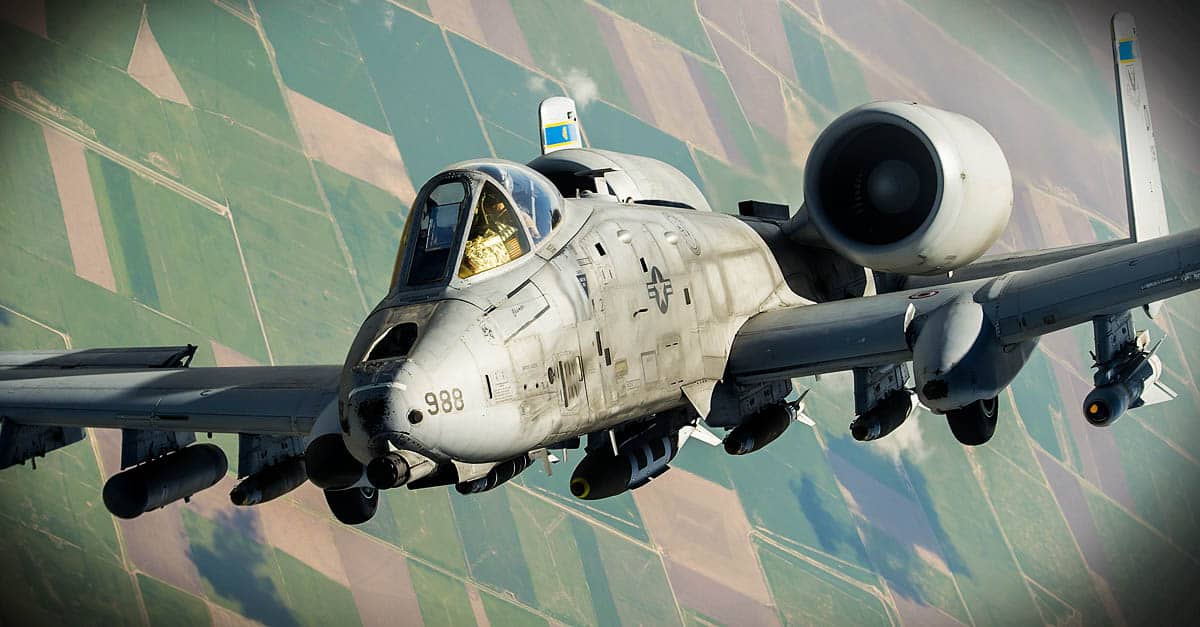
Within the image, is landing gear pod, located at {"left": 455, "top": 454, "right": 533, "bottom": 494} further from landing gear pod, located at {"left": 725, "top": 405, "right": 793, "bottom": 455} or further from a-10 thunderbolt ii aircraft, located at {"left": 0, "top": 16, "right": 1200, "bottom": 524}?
landing gear pod, located at {"left": 725, "top": 405, "right": 793, "bottom": 455}

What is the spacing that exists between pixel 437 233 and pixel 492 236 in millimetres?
374

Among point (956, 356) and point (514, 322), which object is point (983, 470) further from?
point (514, 322)

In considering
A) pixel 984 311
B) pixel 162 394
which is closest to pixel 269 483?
pixel 162 394

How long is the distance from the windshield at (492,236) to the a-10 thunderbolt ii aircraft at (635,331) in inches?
0.7

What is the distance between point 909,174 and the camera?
10906 millimetres

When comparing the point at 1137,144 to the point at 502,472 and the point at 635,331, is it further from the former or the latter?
the point at 502,472

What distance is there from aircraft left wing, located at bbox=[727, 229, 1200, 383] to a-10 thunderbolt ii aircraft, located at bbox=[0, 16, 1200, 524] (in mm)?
20

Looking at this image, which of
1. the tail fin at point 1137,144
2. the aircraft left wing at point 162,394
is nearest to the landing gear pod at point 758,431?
the aircraft left wing at point 162,394

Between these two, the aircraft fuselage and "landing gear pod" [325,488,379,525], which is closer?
the aircraft fuselage

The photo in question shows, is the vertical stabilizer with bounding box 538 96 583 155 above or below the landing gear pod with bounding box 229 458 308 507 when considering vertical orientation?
above

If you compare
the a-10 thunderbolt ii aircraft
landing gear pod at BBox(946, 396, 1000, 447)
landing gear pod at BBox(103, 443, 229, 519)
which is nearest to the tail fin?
the a-10 thunderbolt ii aircraft

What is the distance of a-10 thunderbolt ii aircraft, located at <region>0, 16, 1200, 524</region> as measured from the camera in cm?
721

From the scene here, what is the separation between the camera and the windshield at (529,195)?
7.96 metres

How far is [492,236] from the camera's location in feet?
25.3
